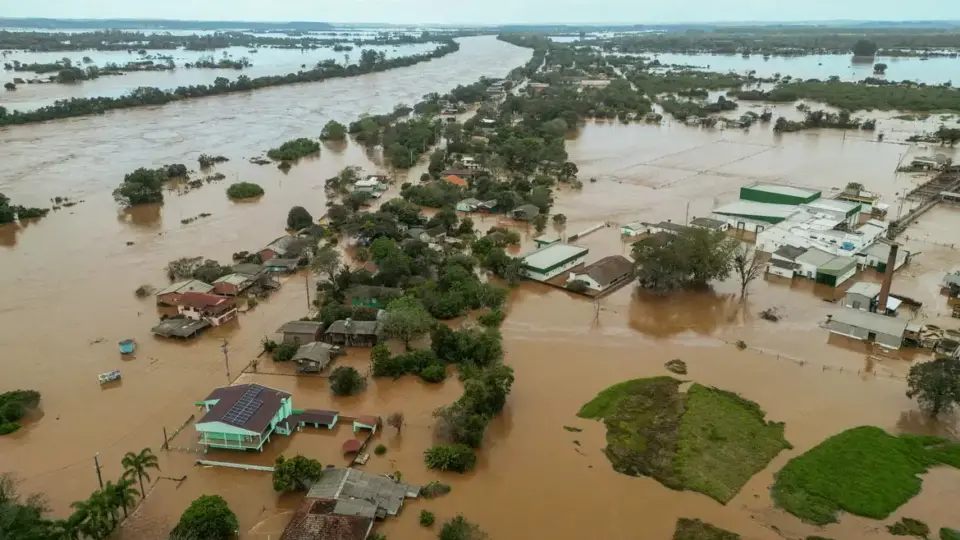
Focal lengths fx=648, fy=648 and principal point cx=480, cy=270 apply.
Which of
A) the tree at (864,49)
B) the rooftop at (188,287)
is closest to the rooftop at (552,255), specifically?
the rooftop at (188,287)

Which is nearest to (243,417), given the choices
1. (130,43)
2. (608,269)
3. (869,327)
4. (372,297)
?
(372,297)

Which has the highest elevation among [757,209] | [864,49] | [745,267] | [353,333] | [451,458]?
[864,49]

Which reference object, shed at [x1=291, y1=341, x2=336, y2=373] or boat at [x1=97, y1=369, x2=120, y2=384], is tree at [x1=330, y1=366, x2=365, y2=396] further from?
boat at [x1=97, y1=369, x2=120, y2=384]

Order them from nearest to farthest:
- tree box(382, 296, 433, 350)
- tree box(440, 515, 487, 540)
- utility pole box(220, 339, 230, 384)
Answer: tree box(440, 515, 487, 540) → utility pole box(220, 339, 230, 384) → tree box(382, 296, 433, 350)

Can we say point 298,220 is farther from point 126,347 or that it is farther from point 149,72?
point 149,72

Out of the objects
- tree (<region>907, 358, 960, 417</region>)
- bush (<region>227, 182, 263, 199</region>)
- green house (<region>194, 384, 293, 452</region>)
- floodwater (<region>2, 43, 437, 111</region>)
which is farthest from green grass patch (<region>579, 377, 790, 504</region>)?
floodwater (<region>2, 43, 437, 111</region>)

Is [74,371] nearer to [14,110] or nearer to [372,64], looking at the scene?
[14,110]
